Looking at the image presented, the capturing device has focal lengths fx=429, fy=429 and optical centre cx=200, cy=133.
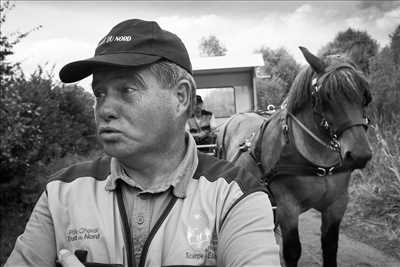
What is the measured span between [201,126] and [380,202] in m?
2.92

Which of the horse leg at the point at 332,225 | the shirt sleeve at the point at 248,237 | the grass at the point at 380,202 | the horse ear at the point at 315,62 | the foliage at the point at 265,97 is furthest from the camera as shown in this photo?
the foliage at the point at 265,97

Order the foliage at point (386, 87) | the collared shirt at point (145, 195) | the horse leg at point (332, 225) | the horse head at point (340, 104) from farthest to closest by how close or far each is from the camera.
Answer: the foliage at point (386, 87) < the horse leg at point (332, 225) < the horse head at point (340, 104) < the collared shirt at point (145, 195)

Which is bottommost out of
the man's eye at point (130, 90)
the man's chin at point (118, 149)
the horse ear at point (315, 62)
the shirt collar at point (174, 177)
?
the shirt collar at point (174, 177)

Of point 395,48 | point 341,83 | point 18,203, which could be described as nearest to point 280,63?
point 395,48

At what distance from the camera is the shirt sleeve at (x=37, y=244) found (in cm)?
134

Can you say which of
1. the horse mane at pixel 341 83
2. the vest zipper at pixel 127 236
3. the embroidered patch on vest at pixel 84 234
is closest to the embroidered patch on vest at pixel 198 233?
the vest zipper at pixel 127 236

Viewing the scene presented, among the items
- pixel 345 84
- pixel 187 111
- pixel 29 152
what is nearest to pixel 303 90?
pixel 345 84

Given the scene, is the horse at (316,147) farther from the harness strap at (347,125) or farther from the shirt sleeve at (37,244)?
the shirt sleeve at (37,244)

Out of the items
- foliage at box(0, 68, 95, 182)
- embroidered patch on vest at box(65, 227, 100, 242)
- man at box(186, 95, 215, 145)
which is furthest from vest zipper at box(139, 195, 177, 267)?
man at box(186, 95, 215, 145)

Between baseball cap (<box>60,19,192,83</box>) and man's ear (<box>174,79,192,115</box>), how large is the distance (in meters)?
0.06

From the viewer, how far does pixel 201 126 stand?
6914 millimetres

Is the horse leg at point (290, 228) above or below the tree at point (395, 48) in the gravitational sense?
below

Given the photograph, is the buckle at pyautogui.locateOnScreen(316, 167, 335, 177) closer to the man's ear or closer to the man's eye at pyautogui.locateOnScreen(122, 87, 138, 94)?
the man's ear

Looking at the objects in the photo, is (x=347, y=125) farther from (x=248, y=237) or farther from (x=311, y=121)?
(x=248, y=237)
